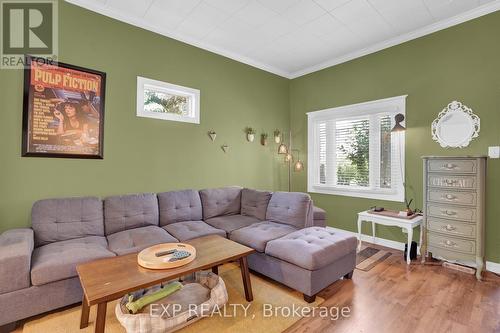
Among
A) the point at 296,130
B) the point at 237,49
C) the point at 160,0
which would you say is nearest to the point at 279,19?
the point at 237,49

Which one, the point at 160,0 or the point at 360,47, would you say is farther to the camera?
the point at 360,47

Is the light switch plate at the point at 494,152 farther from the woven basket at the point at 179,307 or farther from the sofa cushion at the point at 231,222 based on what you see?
the woven basket at the point at 179,307

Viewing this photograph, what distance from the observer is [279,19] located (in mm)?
3213

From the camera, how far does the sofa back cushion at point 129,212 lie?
2.81 meters

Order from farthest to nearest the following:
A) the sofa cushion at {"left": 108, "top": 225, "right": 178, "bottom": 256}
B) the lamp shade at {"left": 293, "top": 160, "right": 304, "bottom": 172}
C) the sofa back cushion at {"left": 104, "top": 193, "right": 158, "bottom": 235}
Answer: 1. the lamp shade at {"left": 293, "top": 160, "right": 304, "bottom": 172}
2. the sofa back cushion at {"left": 104, "top": 193, "right": 158, "bottom": 235}
3. the sofa cushion at {"left": 108, "top": 225, "right": 178, "bottom": 256}

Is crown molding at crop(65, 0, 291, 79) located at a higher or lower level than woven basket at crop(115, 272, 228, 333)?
higher

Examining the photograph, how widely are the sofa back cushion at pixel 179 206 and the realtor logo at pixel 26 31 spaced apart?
6.63 ft

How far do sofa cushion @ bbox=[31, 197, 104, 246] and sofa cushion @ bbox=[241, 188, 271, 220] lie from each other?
74.1 inches

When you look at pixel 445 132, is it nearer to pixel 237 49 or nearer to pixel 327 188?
pixel 327 188

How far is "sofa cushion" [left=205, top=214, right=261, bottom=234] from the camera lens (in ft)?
10.2

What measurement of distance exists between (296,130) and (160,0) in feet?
10.6

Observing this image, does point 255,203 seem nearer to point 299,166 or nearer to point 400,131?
point 299,166

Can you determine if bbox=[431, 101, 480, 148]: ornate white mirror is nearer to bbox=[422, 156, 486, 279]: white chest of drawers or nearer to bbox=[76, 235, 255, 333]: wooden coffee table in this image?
bbox=[422, 156, 486, 279]: white chest of drawers

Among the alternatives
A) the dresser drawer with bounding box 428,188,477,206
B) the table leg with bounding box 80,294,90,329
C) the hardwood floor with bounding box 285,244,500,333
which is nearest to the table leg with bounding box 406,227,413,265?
the hardwood floor with bounding box 285,244,500,333
